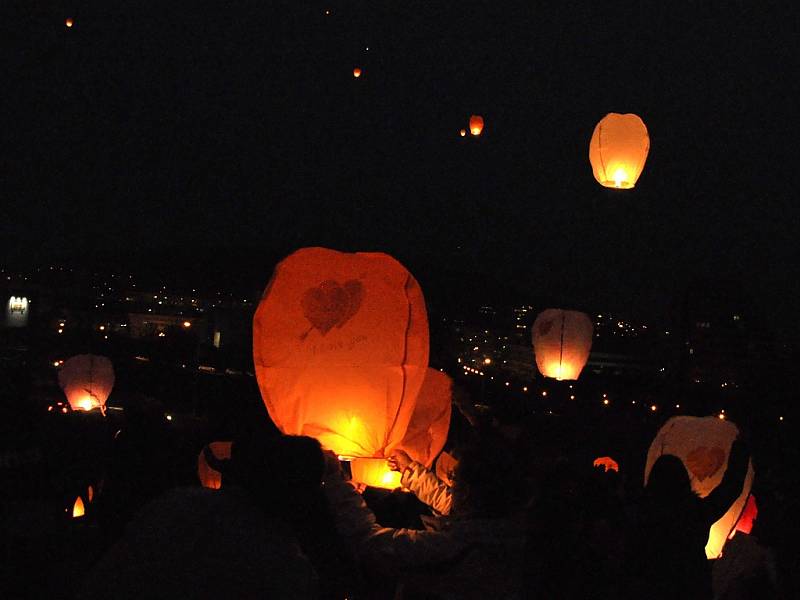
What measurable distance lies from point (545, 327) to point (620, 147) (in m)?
2.76

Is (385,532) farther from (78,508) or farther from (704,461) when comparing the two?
(78,508)

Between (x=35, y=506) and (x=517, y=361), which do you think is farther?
(x=517, y=361)

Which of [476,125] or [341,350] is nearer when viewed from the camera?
[341,350]

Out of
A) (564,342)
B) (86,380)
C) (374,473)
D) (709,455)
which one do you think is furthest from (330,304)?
(86,380)

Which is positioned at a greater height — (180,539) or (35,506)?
(180,539)

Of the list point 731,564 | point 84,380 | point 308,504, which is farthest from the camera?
point 84,380

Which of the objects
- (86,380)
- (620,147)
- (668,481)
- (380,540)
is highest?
(620,147)

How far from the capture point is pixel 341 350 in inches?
113

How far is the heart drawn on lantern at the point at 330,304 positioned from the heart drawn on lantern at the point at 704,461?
216 centimetres

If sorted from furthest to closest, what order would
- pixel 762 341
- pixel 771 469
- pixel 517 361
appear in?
1. pixel 517 361
2. pixel 762 341
3. pixel 771 469

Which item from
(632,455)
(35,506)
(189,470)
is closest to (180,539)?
(189,470)

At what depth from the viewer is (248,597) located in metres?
1.43

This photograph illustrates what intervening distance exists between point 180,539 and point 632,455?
5928 millimetres

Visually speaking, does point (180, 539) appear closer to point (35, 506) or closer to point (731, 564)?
point (731, 564)
